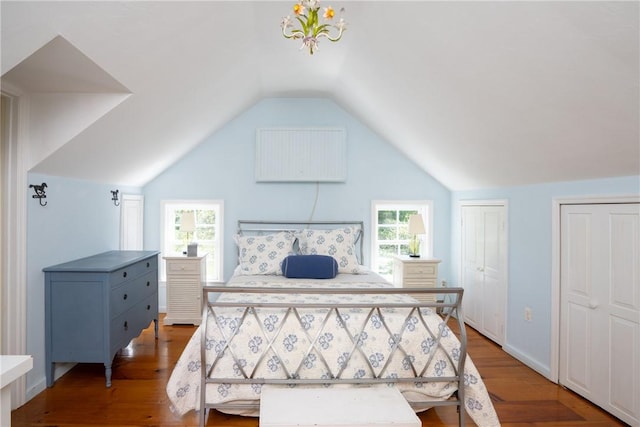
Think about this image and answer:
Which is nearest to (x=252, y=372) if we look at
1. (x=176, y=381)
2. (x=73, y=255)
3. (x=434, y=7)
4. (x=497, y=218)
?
(x=176, y=381)

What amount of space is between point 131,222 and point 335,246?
8.25ft

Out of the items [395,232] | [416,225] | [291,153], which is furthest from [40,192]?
[395,232]

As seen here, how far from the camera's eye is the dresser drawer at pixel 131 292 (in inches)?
116

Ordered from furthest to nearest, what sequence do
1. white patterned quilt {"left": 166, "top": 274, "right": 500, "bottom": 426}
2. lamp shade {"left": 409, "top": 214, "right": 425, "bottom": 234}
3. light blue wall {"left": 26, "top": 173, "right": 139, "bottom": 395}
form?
lamp shade {"left": 409, "top": 214, "right": 425, "bottom": 234}
light blue wall {"left": 26, "top": 173, "right": 139, "bottom": 395}
white patterned quilt {"left": 166, "top": 274, "right": 500, "bottom": 426}

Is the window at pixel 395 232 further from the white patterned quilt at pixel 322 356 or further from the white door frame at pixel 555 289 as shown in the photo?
the white patterned quilt at pixel 322 356

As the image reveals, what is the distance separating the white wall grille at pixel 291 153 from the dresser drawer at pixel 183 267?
1.33 metres

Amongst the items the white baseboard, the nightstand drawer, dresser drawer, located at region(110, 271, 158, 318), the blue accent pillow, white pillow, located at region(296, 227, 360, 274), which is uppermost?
white pillow, located at region(296, 227, 360, 274)

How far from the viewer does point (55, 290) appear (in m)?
2.81

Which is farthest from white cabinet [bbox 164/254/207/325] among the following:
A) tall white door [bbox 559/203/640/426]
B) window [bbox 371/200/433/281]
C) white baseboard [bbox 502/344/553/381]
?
tall white door [bbox 559/203/640/426]

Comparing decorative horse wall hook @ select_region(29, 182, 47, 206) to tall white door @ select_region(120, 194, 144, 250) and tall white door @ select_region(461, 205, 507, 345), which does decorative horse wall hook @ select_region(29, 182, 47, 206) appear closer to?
tall white door @ select_region(120, 194, 144, 250)

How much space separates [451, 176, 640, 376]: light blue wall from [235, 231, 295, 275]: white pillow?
2.34 metres

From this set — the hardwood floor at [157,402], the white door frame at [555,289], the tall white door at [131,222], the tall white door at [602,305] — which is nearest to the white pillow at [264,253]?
the hardwood floor at [157,402]

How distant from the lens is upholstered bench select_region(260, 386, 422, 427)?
1.73 meters

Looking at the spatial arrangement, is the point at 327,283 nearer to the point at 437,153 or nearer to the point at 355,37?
the point at 437,153
